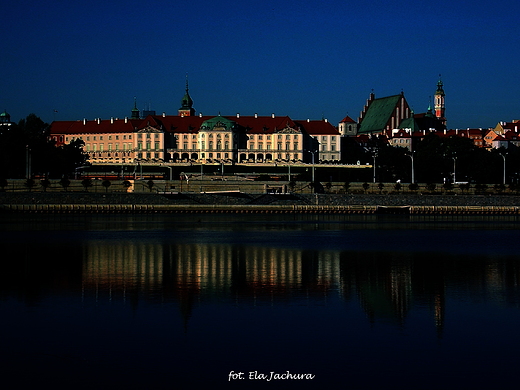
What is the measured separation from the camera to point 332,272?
3562 cm

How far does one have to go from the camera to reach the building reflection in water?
1115 inches

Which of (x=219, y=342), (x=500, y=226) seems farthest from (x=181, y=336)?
(x=500, y=226)

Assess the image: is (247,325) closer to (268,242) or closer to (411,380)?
(411,380)

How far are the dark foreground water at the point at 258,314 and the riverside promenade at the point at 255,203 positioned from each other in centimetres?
3348

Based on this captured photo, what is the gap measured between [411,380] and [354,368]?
1.39 metres

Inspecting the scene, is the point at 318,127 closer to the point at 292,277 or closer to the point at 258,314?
the point at 292,277

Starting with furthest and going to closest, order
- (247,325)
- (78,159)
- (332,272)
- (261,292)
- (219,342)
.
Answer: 1. (78,159)
2. (332,272)
3. (261,292)
4. (247,325)
5. (219,342)

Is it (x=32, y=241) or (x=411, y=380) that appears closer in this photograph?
(x=411, y=380)

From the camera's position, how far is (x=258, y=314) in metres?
25.2

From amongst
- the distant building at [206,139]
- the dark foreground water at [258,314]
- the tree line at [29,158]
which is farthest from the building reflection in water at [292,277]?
the distant building at [206,139]

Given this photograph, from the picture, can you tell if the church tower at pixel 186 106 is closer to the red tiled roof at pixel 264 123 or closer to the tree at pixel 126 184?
the red tiled roof at pixel 264 123

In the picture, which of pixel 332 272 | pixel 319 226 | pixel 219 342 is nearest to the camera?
pixel 219 342

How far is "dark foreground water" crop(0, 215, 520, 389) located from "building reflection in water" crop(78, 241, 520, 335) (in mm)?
72

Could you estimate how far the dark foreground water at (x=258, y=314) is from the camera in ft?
62.1
